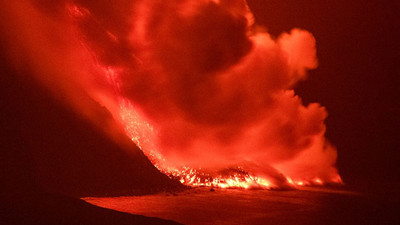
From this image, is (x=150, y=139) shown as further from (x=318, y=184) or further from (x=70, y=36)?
(x=318, y=184)

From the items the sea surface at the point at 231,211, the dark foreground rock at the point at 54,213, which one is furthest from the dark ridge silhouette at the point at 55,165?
the sea surface at the point at 231,211

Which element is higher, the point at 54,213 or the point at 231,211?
the point at 231,211

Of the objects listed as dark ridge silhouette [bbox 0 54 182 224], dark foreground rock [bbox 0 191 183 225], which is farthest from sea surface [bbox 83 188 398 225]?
dark foreground rock [bbox 0 191 183 225]

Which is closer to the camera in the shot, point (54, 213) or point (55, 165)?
point (54, 213)

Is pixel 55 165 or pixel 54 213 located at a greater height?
pixel 55 165

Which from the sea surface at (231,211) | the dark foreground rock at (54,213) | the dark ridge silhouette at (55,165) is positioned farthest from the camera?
the sea surface at (231,211)

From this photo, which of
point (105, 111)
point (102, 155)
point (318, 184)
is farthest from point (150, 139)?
point (318, 184)

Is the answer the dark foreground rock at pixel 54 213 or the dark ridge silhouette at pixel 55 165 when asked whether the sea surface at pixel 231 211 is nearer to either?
the dark ridge silhouette at pixel 55 165

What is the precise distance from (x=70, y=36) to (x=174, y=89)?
34.1 ft

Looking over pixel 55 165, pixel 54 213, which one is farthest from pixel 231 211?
pixel 54 213

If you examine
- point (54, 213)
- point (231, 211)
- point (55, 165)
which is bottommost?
point (54, 213)

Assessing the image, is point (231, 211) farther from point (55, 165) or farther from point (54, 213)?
point (54, 213)

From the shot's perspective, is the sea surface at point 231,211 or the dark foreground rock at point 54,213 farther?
the sea surface at point 231,211

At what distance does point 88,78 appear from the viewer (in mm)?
22891
